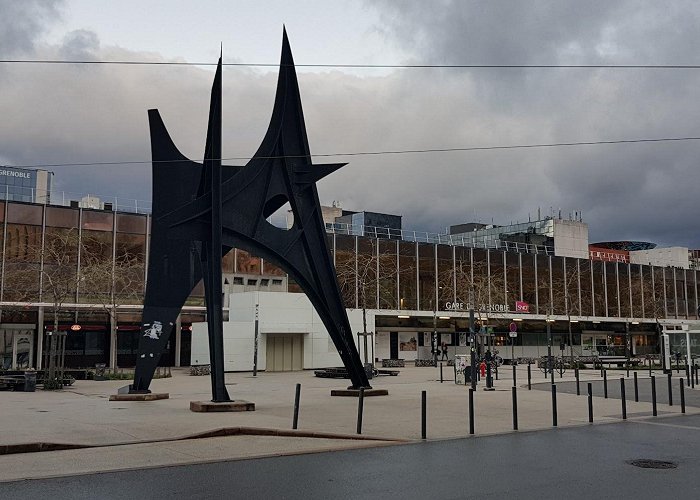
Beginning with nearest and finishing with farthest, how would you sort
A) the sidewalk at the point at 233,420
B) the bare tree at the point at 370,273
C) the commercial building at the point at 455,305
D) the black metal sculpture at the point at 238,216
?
the sidewalk at the point at 233,420, the black metal sculpture at the point at 238,216, the commercial building at the point at 455,305, the bare tree at the point at 370,273

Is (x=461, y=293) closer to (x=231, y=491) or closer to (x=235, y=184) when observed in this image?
(x=235, y=184)

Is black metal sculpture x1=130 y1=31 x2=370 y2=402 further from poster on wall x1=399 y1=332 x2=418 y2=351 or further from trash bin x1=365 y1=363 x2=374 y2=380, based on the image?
poster on wall x1=399 y1=332 x2=418 y2=351

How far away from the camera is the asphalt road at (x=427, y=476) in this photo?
934cm

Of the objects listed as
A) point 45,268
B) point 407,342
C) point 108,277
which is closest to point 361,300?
point 407,342

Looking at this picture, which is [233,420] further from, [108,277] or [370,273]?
[370,273]

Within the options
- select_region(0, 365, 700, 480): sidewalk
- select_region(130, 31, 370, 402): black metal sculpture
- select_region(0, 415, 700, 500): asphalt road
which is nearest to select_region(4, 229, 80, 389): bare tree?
select_region(0, 365, 700, 480): sidewalk

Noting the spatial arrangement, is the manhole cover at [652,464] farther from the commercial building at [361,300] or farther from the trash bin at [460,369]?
the commercial building at [361,300]

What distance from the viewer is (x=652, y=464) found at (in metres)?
11.7

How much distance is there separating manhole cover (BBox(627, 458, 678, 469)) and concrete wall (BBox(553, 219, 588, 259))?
261 feet

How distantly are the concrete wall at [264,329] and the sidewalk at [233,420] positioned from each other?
52.1 feet

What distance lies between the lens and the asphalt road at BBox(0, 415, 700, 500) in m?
9.34

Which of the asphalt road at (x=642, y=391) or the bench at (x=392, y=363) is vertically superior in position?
the bench at (x=392, y=363)

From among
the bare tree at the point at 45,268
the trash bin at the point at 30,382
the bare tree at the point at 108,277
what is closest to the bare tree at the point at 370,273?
the bare tree at the point at 108,277

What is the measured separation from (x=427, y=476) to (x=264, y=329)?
35.2m
